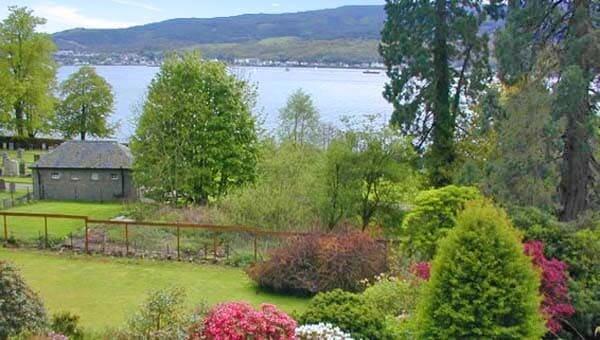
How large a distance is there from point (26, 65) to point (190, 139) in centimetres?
3044

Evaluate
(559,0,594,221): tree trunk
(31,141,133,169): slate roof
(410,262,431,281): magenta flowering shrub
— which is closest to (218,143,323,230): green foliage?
(559,0,594,221): tree trunk

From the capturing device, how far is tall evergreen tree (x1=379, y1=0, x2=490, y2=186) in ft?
86.3

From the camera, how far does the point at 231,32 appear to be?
18438cm

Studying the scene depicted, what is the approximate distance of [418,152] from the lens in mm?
27156

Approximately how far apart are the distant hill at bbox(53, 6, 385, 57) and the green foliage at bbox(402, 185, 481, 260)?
5499 inches

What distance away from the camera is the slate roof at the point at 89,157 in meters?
34.8

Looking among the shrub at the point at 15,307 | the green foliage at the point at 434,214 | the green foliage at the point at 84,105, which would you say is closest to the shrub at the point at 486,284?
the green foliage at the point at 434,214

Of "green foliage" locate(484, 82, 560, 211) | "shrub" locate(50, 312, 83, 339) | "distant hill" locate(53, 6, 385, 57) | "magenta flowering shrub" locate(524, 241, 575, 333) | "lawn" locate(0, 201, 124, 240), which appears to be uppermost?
"distant hill" locate(53, 6, 385, 57)

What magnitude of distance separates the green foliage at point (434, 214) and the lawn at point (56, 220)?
568 inches

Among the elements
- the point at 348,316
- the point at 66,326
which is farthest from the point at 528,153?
the point at 66,326

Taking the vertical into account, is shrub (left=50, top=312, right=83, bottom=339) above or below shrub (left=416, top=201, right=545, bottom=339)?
below

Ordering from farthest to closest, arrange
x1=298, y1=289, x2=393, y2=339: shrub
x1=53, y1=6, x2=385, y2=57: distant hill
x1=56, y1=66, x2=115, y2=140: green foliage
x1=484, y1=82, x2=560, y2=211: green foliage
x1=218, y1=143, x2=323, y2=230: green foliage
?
x1=53, y1=6, x2=385, y2=57: distant hill < x1=56, y1=66, x2=115, y2=140: green foliage < x1=218, y1=143, x2=323, y2=230: green foliage < x1=484, y1=82, x2=560, y2=211: green foliage < x1=298, y1=289, x2=393, y2=339: shrub

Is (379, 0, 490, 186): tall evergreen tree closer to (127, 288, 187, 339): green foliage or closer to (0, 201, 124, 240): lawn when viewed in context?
(0, 201, 124, 240): lawn

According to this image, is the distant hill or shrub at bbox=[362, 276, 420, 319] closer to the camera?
shrub at bbox=[362, 276, 420, 319]
